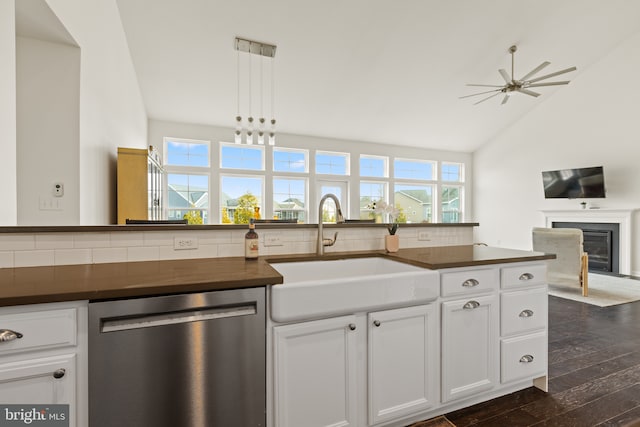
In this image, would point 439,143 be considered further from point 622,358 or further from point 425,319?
point 425,319

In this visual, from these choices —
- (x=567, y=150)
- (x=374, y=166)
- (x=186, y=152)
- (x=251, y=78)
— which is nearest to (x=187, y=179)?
(x=186, y=152)

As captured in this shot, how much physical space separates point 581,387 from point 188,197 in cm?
616

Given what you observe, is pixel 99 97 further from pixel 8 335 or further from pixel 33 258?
pixel 8 335

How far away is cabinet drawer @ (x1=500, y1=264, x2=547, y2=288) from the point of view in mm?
1747

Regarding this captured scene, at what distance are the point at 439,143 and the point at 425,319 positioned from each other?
720 centimetres

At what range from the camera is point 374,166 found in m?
7.61

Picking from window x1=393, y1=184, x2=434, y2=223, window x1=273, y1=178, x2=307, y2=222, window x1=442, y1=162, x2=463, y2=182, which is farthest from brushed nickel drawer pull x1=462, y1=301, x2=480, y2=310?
window x1=442, y1=162, x2=463, y2=182

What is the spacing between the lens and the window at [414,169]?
7879 mm

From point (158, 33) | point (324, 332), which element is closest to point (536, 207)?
point (324, 332)

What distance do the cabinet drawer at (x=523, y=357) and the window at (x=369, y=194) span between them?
18.3 ft

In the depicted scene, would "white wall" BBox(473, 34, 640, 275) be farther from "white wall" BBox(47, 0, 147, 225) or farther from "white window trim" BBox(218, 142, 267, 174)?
"white wall" BBox(47, 0, 147, 225)

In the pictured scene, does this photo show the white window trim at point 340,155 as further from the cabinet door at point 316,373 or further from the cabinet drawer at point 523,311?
the cabinet door at point 316,373

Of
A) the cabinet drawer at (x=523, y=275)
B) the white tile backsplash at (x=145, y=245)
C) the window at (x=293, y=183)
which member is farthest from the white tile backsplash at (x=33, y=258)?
the window at (x=293, y=183)

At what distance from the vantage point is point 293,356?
1.27m
